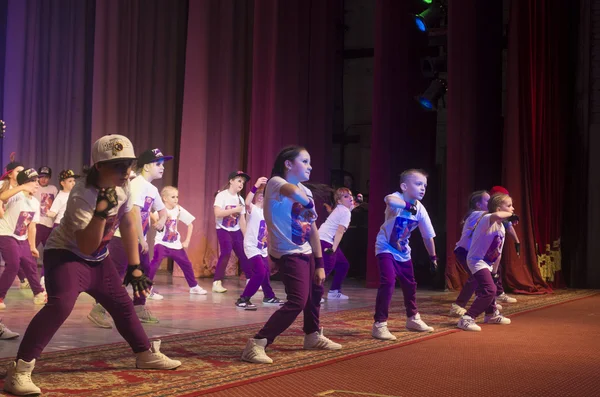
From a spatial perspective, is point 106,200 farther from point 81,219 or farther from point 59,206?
point 59,206

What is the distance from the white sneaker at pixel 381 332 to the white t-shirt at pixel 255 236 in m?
2.33

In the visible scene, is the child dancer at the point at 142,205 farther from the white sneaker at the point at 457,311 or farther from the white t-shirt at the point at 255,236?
the white sneaker at the point at 457,311

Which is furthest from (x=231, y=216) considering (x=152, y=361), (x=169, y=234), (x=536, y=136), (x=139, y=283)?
(x=139, y=283)

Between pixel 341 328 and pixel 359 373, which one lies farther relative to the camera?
pixel 341 328

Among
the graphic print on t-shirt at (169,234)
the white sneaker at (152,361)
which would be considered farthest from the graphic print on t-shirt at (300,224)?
the graphic print on t-shirt at (169,234)

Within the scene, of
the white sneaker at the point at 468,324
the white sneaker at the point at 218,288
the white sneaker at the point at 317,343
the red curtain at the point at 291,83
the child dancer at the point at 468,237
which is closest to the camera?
the white sneaker at the point at 317,343

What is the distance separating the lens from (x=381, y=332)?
18.7ft

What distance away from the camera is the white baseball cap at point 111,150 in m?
3.85

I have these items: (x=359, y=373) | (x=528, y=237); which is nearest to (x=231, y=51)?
(x=528, y=237)

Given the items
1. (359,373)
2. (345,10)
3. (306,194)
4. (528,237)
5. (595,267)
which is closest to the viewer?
(359,373)

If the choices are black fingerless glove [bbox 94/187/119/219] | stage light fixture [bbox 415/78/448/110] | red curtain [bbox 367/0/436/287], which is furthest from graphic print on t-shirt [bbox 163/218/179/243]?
black fingerless glove [bbox 94/187/119/219]

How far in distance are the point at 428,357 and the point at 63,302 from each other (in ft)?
7.79

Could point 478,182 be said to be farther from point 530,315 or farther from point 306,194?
point 306,194

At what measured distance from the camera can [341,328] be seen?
249 inches
